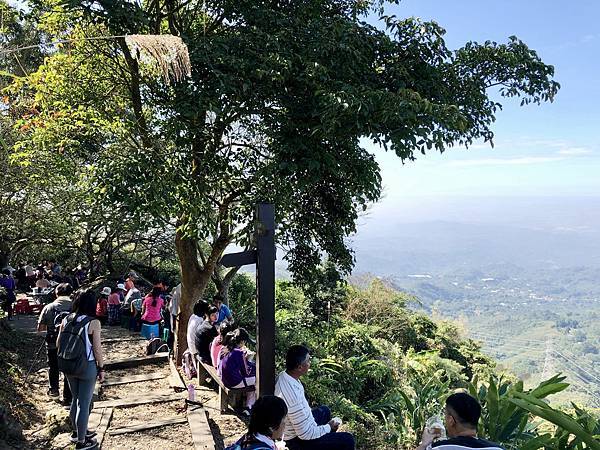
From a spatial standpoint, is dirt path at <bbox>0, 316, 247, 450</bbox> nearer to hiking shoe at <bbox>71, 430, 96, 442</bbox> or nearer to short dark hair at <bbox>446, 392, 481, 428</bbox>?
hiking shoe at <bbox>71, 430, 96, 442</bbox>

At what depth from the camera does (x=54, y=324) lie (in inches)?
240

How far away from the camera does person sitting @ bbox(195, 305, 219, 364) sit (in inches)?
261

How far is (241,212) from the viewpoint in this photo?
253 inches

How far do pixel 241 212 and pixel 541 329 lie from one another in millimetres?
158867

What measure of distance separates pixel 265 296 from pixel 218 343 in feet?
7.19

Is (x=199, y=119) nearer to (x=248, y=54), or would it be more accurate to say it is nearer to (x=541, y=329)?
(x=248, y=54)

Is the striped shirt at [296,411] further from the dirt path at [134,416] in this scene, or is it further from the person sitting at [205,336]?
the person sitting at [205,336]

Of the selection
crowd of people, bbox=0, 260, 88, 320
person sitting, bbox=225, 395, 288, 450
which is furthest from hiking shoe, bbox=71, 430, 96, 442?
crowd of people, bbox=0, 260, 88, 320

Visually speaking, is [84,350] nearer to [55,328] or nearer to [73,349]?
[73,349]

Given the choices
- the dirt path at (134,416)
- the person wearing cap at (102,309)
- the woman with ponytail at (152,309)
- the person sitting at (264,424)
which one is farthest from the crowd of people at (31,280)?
the person sitting at (264,424)

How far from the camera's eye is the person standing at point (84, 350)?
173 inches

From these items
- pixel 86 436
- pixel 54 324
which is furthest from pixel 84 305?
pixel 54 324

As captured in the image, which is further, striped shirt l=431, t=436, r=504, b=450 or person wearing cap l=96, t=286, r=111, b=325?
person wearing cap l=96, t=286, r=111, b=325

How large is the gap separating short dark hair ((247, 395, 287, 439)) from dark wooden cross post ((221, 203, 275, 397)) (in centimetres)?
133
